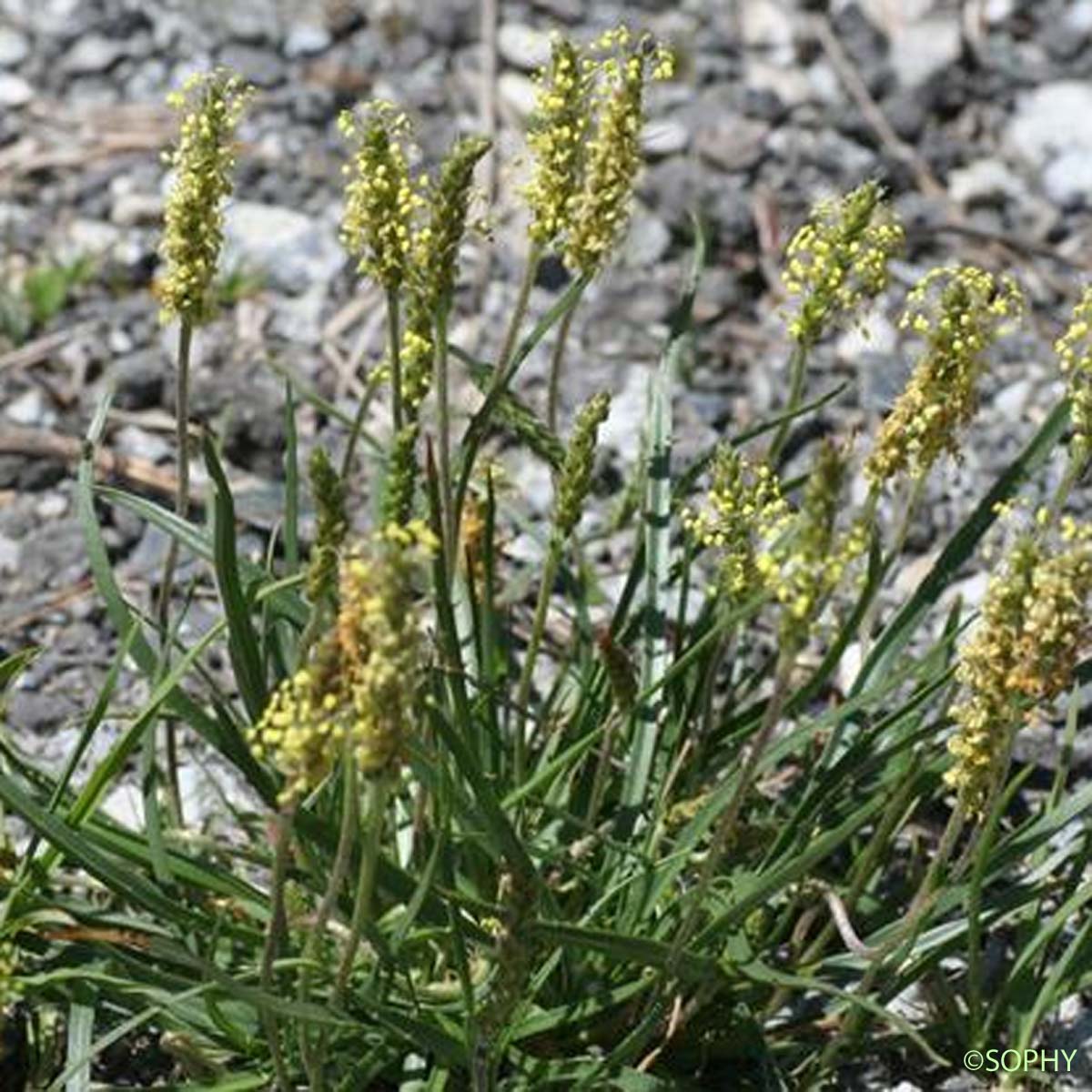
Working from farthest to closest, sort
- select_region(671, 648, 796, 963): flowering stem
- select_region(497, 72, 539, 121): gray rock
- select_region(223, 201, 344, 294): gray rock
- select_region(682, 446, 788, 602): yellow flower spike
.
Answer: select_region(497, 72, 539, 121): gray rock < select_region(223, 201, 344, 294): gray rock < select_region(682, 446, 788, 602): yellow flower spike < select_region(671, 648, 796, 963): flowering stem

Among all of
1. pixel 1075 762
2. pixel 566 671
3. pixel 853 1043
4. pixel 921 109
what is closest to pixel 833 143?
pixel 921 109

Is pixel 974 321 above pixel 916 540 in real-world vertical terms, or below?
above

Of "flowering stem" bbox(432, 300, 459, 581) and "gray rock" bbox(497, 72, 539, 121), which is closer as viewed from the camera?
"flowering stem" bbox(432, 300, 459, 581)

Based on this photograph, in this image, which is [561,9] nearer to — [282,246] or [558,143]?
[282,246]

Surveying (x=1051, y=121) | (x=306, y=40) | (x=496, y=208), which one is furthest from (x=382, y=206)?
(x=1051, y=121)

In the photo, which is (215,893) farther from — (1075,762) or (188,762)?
(1075,762)

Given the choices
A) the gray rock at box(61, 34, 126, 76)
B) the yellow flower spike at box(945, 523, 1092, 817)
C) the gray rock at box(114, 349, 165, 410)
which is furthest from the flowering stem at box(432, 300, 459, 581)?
the gray rock at box(61, 34, 126, 76)

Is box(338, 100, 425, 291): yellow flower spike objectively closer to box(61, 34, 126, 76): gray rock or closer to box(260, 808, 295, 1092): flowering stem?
box(260, 808, 295, 1092): flowering stem

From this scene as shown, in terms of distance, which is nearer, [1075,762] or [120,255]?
[1075,762]
